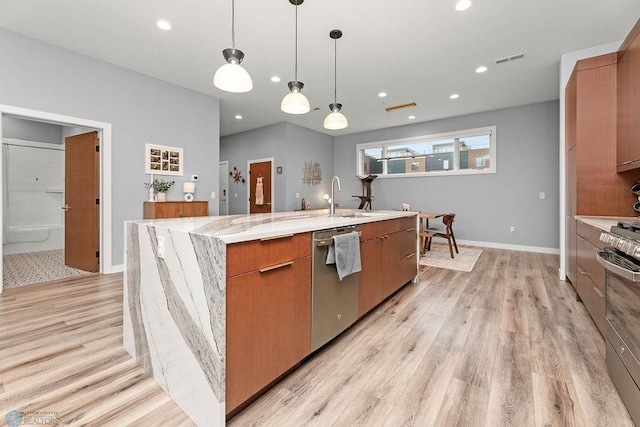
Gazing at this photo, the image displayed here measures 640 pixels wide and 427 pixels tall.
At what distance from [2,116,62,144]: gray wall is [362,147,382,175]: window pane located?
22.8 ft

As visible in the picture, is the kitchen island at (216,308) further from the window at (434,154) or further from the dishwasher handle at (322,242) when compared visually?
the window at (434,154)

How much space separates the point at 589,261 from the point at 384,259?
5.33 ft

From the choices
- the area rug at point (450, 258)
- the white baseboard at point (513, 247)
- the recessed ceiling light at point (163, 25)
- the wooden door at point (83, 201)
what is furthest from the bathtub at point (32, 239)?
the white baseboard at point (513, 247)

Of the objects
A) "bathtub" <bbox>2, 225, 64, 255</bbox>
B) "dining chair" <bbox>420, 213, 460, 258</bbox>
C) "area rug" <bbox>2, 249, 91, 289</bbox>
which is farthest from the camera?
"bathtub" <bbox>2, 225, 64, 255</bbox>

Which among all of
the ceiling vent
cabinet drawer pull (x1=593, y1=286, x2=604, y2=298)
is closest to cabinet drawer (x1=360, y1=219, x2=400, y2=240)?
cabinet drawer pull (x1=593, y1=286, x2=604, y2=298)

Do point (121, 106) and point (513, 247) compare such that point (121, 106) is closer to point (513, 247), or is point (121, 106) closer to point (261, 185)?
point (261, 185)

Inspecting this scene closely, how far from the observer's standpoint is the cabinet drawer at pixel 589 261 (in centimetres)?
196

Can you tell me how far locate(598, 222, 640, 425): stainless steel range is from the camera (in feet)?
4.11

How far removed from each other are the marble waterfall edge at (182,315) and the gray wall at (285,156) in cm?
498

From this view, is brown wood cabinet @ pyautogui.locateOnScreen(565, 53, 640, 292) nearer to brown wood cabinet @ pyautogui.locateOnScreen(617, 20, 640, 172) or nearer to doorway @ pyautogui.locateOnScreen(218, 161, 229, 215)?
brown wood cabinet @ pyautogui.locateOnScreen(617, 20, 640, 172)

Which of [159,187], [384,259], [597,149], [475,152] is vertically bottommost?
[384,259]

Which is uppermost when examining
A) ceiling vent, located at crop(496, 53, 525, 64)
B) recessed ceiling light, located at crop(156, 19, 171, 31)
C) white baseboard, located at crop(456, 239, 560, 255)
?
ceiling vent, located at crop(496, 53, 525, 64)

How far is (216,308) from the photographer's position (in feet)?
3.90

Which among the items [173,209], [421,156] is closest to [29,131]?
[173,209]
